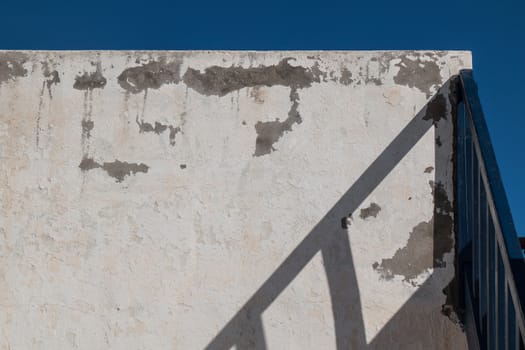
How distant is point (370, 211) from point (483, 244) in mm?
700

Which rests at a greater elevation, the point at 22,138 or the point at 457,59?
the point at 457,59

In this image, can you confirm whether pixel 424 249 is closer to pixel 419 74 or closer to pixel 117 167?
pixel 419 74

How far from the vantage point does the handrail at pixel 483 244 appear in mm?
1900

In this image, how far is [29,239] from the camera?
318 cm

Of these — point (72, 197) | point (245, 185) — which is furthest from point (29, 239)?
point (245, 185)

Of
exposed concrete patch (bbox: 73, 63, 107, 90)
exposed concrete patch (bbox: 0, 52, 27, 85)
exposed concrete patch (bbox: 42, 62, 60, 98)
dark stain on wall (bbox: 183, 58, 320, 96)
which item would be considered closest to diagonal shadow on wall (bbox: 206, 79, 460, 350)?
dark stain on wall (bbox: 183, 58, 320, 96)

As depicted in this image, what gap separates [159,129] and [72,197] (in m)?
0.51

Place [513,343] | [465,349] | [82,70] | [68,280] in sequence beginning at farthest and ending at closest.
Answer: [82,70] < [68,280] < [465,349] < [513,343]

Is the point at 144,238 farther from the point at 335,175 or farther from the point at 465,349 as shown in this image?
the point at 465,349

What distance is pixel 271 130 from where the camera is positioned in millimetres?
3242

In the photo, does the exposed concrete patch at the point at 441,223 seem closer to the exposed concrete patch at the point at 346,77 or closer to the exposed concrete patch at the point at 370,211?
the exposed concrete patch at the point at 370,211

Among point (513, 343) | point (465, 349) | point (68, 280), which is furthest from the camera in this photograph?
point (68, 280)

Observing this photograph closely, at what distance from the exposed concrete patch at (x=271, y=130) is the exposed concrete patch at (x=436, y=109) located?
59cm

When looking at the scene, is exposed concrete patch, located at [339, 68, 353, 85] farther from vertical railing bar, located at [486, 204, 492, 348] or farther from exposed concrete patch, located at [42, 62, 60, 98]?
exposed concrete patch, located at [42, 62, 60, 98]
